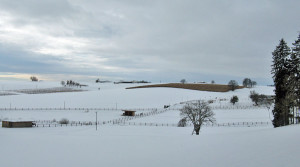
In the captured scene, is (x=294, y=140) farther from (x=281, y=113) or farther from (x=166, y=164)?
(x=281, y=113)

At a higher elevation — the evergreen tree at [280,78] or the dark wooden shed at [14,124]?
the evergreen tree at [280,78]

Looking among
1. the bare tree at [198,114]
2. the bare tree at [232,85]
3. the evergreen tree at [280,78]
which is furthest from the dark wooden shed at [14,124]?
the bare tree at [232,85]

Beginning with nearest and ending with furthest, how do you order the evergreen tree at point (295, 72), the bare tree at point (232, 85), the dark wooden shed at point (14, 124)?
the evergreen tree at point (295, 72) → the dark wooden shed at point (14, 124) → the bare tree at point (232, 85)

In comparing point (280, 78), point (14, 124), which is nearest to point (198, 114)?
point (280, 78)

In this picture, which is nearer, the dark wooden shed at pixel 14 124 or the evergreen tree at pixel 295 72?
the evergreen tree at pixel 295 72

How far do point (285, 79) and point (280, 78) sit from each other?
208 centimetres

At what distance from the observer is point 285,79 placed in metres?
34.7

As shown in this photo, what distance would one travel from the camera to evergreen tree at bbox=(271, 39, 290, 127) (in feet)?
118

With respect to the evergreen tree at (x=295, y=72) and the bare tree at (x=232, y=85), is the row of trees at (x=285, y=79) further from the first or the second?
the bare tree at (x=232, y=85)

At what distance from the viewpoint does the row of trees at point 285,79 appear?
34.1 m

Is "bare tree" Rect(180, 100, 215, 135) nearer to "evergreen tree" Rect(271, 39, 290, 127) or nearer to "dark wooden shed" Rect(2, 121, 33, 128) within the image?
"evergreen tree" Rect(271, 39, 290, 127)

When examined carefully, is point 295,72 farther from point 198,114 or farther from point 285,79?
point 198,114

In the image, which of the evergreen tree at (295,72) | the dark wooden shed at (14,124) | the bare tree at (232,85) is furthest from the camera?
the bare tree at (232,85)

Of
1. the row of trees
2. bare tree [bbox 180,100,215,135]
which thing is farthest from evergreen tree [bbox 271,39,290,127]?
bare tree [bbox 180,100,215,135]
